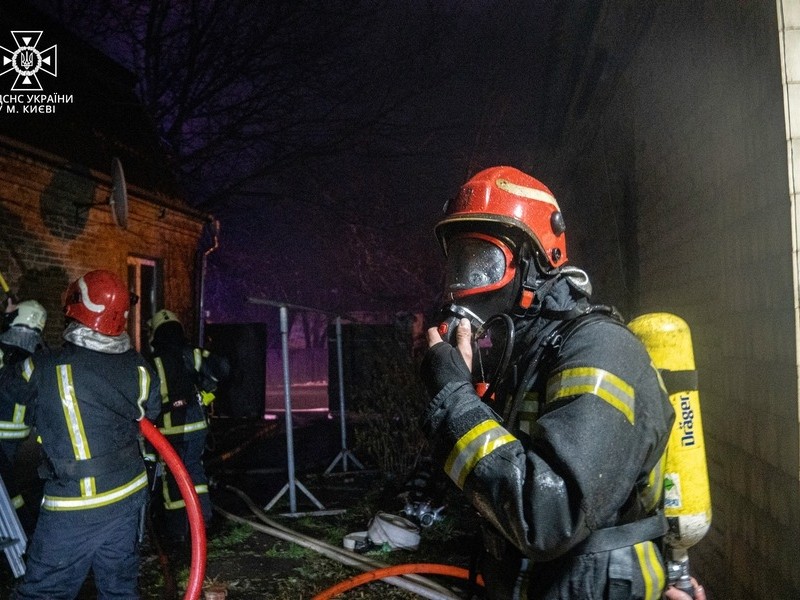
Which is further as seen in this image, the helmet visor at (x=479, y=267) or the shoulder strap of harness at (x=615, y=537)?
the helmet visor at (x=479, y=267)

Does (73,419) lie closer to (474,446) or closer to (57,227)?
(474,446)

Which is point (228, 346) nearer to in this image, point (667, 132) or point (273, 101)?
point (273, 101)

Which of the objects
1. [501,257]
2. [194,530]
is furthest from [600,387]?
[194,530]

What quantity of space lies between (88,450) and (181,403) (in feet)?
7.84

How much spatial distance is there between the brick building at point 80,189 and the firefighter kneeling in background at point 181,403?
2.20 metres

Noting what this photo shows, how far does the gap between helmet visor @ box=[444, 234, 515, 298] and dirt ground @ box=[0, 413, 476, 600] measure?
1.64 meters

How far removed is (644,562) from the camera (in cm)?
169

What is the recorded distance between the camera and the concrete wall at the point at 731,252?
2.38 metres

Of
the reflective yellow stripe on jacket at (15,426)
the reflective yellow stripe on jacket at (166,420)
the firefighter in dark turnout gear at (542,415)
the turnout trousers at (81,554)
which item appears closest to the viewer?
the firefighter in dark turnout gear at (542,415)

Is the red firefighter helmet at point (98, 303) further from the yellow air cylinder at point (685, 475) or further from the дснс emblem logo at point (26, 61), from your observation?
the дснс emblem logo at point (26, 61)

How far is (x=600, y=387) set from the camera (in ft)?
5.15

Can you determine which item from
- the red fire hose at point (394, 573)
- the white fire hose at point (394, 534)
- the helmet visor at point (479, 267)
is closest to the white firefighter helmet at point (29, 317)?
the red fire hose at point (394, 573)

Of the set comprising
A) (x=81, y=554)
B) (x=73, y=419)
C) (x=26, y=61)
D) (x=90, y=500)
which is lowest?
(x=81, y=554)

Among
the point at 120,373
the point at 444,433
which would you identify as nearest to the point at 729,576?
the point at 444,433
